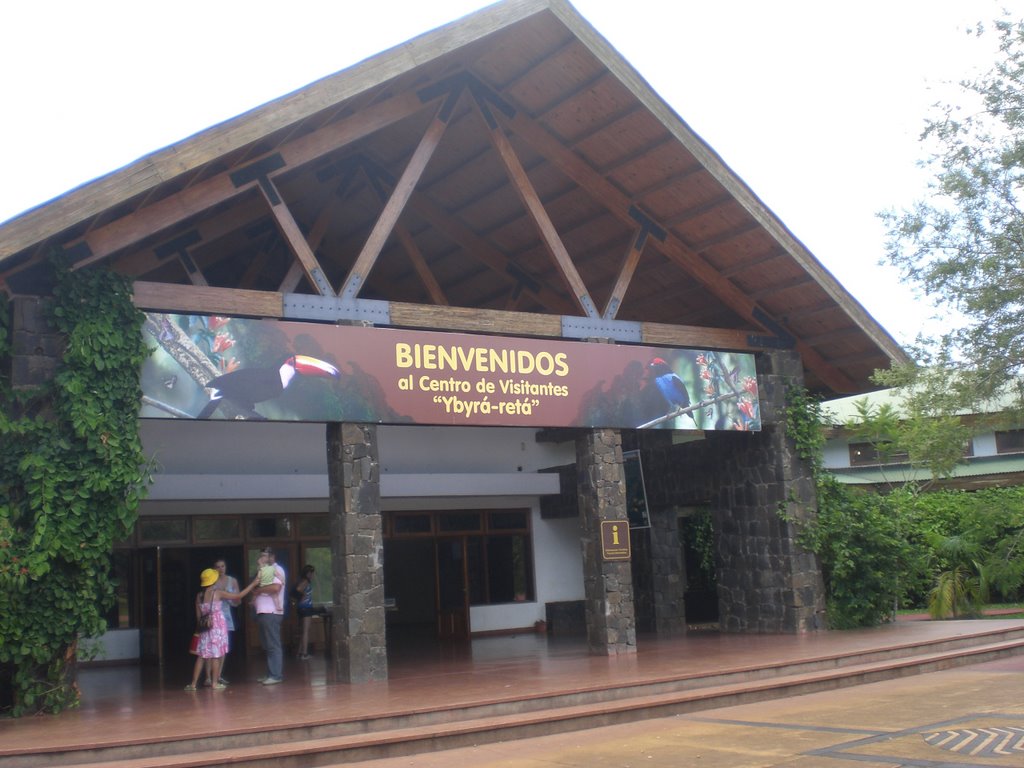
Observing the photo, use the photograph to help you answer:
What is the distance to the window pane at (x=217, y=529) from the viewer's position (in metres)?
16.5

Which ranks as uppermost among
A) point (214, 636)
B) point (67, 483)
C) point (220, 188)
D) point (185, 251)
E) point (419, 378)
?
point (220, 188)

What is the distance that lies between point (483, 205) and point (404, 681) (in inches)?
274

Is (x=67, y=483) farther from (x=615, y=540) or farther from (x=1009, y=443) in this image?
(x=1009, y=443)

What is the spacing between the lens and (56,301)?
10.5m

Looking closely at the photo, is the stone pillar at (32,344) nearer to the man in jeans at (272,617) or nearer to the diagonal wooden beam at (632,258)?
the man in jeans at (272,617)

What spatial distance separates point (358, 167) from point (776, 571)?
8376mm

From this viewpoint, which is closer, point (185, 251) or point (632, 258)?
point (185, 251)

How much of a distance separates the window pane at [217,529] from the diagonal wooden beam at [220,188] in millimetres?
6681

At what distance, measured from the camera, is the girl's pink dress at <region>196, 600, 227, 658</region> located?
1155 centimetres

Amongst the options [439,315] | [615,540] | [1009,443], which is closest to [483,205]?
[439,315]

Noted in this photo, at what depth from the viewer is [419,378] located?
40.3ft

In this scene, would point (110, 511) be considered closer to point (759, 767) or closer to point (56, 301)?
point (56, 301)

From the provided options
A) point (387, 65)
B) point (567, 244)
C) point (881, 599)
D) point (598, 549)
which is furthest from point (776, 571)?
point (387, 65)

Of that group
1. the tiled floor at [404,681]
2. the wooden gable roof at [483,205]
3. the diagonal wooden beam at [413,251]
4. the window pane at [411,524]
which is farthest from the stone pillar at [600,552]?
the window pane at [411,524]
